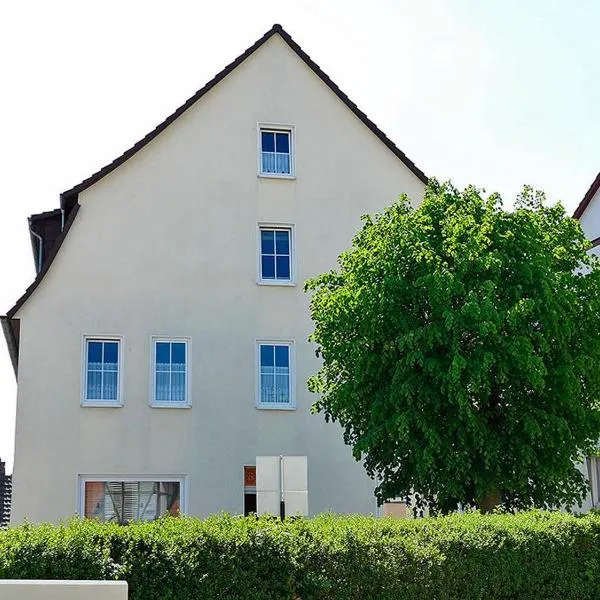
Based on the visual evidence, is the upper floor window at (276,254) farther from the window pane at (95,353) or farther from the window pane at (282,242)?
the window pane at (95,353)

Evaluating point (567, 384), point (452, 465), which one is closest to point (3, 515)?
point (452, 465)

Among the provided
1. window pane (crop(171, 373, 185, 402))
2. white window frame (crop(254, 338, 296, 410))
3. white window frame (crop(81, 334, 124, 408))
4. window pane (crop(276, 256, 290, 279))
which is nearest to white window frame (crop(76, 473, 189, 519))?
white window frame (crop(81, 334, 124, 408))

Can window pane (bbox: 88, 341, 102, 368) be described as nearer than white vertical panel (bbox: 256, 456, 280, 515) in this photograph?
No

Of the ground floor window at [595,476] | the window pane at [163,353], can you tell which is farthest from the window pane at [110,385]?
the ground floor window at [595,476]

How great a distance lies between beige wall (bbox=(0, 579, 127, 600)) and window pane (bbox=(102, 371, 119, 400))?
46.3ft

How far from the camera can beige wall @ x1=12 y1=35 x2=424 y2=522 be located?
24875mm

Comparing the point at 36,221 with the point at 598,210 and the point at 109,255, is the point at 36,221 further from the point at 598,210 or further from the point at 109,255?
the point at 598,210

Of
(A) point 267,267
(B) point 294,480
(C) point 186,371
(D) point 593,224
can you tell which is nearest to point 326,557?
(B) point 294,480

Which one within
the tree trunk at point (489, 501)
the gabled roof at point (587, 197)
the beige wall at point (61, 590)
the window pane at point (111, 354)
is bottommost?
the beige wall at point (61, 590)

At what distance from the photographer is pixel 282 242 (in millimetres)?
27172

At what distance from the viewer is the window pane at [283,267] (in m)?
26.9

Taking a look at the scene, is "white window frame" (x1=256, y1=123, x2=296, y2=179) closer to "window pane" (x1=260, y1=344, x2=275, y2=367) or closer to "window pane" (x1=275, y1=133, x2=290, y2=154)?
"window pane" (x1=275, y1=133, x2=290, y2=154)

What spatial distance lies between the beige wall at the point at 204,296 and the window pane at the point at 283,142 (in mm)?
301

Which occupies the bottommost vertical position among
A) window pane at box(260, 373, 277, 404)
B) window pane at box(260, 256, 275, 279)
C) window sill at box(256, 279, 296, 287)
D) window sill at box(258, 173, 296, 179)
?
window pane at box(260, 373, 277, 404)
